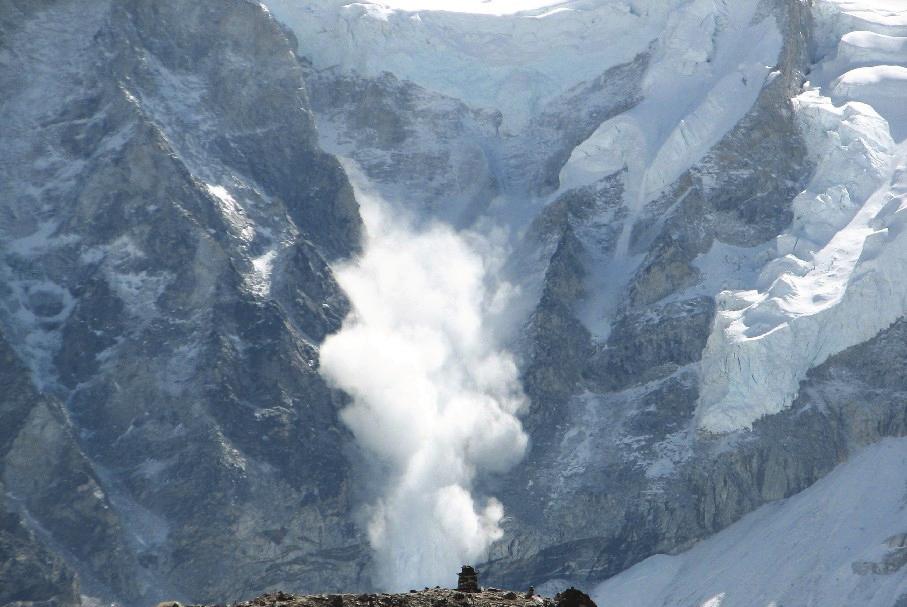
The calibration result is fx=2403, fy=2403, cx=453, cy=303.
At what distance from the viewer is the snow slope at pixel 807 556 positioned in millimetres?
168000

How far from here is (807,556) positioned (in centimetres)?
17188

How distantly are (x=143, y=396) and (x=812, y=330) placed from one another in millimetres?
51720

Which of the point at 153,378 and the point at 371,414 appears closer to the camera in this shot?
the point at 153,378

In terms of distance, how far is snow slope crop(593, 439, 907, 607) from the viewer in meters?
168

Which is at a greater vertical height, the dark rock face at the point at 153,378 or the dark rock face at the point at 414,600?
the dark rock face at the point at 153,378

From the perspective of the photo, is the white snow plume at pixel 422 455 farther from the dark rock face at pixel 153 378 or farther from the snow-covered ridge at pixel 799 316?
the snow-covered ridge at pixel 799 316

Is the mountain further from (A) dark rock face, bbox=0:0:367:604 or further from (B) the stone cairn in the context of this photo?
(B) the stone cairn

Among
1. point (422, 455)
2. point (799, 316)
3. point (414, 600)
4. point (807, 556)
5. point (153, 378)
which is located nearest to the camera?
point (414, 600)

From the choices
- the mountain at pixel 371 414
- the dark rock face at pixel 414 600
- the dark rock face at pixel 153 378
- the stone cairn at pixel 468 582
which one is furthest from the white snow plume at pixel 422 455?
the dark rock face at pixel 414 600

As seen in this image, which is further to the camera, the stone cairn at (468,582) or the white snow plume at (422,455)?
the white snow plume at (422,455)

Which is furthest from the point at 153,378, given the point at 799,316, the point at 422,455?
the point at 799,316

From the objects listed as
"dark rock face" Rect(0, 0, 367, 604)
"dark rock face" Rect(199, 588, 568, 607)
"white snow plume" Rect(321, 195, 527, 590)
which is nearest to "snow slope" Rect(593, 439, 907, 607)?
"white snow plume" Rect(321, 195, 527, 590)

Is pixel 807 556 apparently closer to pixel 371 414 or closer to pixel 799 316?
pixel 799 316

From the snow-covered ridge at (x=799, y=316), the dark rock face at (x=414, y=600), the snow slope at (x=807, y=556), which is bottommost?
the dark rock face at (x=414, y=600)
